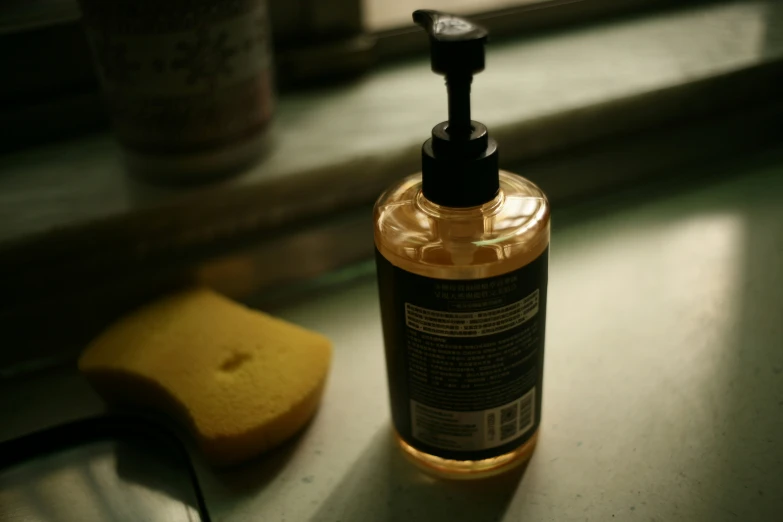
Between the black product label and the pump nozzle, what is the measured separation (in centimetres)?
7

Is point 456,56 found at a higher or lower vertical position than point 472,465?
higher

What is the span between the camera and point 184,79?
427mm

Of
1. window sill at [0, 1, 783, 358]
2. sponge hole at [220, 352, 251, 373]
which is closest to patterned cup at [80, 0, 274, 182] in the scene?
window sill at [0, 1, 783, 358]

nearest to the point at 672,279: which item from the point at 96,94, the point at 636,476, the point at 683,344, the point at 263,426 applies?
the point at 683,344

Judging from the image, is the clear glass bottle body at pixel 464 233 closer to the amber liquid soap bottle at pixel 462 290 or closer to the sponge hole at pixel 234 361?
the amber liquid soap bottle at pixel 462 290

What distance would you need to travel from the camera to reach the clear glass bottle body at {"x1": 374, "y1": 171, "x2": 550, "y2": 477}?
33cm

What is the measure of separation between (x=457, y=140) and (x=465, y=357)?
0.31 feet

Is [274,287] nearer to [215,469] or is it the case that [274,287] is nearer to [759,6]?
[215,469]

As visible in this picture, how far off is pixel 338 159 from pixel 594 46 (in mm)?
280

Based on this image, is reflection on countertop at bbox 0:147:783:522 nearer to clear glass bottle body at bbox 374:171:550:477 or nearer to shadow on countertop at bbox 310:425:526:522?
shadow on countertop at bbox 310:425:526:522

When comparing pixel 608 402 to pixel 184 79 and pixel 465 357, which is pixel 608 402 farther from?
pixel 184 79

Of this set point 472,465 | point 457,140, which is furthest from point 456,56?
point 472,465

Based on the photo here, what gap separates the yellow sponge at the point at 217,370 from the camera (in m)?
0.37

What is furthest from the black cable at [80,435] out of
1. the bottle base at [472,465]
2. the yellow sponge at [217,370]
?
the bottle base at [472,465]
